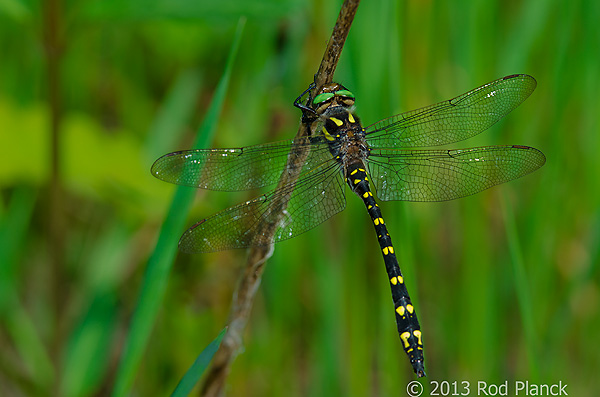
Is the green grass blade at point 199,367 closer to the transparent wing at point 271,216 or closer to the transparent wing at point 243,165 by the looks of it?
the transparent wing at point 271,216

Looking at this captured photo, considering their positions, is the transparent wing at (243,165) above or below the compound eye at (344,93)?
below

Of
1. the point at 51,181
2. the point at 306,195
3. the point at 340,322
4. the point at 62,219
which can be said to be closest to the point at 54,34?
the point at 51,181

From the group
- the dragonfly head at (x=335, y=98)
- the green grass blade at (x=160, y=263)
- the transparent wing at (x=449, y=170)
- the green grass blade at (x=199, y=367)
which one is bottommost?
the green grass blade at (x=199, y=367)

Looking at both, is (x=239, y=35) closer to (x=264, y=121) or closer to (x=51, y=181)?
(x=51, y=181)

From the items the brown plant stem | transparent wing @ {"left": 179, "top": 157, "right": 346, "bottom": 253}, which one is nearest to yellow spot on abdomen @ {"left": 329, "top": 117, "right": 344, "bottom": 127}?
transparent wing @ {"left": 179, "top": 157, "right": 346, "bottom": 253}

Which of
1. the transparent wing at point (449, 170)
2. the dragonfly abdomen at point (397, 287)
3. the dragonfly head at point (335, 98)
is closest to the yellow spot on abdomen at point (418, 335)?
the dragonfly abdomen at point (397, 287)

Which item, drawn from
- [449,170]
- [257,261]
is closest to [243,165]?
[257,261]

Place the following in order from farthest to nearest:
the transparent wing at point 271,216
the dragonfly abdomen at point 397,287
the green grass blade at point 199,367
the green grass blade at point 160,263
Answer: the dragonfly abdomen at point 397,287 < the transparent wing at point 271,216 < the green grass blade at point 160,263 < the green grass blade at point 199,367

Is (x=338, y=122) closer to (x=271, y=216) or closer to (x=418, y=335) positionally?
(x=271, y=216)
